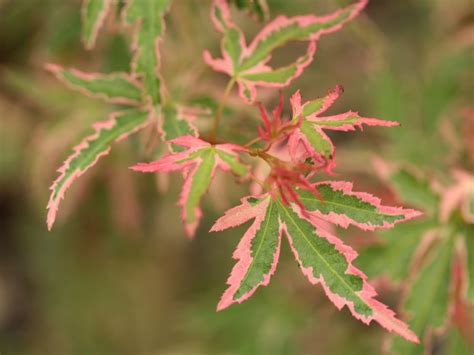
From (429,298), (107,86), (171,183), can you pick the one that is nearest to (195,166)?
(107,86)

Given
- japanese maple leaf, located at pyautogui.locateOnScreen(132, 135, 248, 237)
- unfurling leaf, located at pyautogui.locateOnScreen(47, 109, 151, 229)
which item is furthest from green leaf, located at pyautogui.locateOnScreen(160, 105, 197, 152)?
japanese maple leaf, located at pyautogui.locateOnScreen(132, 135, 248, 237)

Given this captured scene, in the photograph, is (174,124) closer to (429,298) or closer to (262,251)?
(262,251)

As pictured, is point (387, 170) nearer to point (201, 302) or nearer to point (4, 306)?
point (201, 302)

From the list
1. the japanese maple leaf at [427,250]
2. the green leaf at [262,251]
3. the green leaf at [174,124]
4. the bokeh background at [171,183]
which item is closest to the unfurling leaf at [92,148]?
the green leaf at [174,124]

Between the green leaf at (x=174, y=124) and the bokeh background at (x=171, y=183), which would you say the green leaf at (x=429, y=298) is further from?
the green leaf at (x=174, y=124)

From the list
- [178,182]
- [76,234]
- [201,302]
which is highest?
[178,182]

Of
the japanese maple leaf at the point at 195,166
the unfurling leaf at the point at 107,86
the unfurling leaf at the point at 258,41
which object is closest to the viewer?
the japanese maple leaf at the point at 195,166

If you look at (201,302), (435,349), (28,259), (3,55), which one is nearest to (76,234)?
(28,259)
